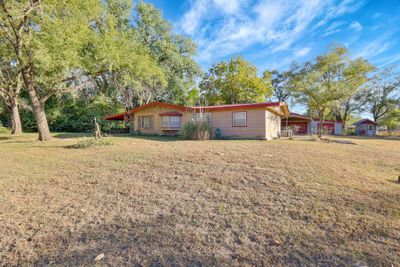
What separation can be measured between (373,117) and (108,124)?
4048 centimetres

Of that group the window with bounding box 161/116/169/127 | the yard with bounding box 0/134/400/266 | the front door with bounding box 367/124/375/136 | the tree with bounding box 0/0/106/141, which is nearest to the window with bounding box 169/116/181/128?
the window with bounding box 161/116/169/127

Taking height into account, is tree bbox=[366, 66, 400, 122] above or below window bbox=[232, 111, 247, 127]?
above

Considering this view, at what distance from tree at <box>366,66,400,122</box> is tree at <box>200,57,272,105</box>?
54.5ft

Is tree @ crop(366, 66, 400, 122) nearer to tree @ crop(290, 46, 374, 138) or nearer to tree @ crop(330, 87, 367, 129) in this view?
tree @ crop(330, 87, 367, 129)

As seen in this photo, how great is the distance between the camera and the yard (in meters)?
2.13

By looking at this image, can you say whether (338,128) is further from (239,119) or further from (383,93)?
(239,119)

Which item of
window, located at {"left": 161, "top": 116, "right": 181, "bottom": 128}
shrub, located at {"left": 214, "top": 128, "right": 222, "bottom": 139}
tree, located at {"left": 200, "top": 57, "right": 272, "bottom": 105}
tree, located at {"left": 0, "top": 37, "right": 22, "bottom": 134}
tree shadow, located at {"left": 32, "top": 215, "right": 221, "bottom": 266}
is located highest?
tree, located at {"left": 200, "top": 57, "right": 272, "bottom": 105}

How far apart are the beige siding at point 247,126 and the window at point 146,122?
5538 mm

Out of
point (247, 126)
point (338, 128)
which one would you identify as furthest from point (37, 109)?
point (338, 128)

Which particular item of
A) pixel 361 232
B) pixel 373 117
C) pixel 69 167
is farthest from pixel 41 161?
pixel 373 117

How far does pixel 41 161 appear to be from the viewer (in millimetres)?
5926

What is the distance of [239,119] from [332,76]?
45.1ft

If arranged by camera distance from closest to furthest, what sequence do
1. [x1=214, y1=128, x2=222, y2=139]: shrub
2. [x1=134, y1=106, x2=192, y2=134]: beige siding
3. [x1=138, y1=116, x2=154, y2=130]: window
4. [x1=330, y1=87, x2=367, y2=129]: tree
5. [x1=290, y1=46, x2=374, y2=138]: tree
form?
[x1=214, y1=128, x2=222, y2=139]: shrub, [x1=134, y1=106, x2=192, y2=134]: beige siding, [x1=138, y1=116, x2=154, y2=130]: window, [x1=290, y1=46, x2=374, y2=138]: tree, [x1=330, y1=87, x2=367, y2=129]: tree

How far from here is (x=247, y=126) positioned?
12.9m
